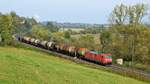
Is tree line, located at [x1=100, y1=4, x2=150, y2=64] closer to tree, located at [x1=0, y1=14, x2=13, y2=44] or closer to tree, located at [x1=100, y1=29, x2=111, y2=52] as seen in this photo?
tree, located at [x1=100, y1=29, x2=111, y2=52]

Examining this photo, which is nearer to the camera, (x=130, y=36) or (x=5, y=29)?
(x=130, y=36)

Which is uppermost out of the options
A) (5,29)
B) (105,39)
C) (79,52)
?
(5,29)

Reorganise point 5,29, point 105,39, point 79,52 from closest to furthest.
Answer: point 79,52
point 105,39
point 5,29

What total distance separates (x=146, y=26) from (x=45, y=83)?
198 ft

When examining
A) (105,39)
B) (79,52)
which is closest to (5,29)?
(105,39)

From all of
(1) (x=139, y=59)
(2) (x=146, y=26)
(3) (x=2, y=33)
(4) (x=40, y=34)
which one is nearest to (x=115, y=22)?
(2) (x=146, y=26)

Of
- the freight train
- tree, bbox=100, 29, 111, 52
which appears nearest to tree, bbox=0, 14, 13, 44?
the freight train

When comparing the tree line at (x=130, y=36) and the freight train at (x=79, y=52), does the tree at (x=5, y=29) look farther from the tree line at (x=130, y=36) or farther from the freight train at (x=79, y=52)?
the tree line at (x=130, y=36)

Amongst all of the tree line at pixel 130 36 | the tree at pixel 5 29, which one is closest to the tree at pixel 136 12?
the tree line at pixel 130 36

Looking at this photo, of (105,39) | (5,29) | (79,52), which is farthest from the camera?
(5,29)

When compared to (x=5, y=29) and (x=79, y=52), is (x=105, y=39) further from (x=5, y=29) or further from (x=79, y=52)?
(x=5, y=29)

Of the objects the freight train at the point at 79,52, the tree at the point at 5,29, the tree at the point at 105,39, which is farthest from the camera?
the tree at the point at 5,29

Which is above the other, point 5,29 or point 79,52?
point 5,29

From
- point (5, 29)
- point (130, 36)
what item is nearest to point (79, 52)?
point (130, 36)
